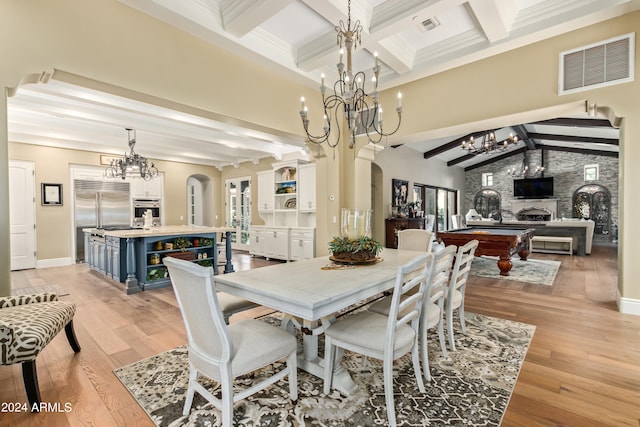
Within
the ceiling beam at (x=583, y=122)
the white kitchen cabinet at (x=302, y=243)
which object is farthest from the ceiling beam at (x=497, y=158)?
the white kitchen cabinet at (x=302, y=243)

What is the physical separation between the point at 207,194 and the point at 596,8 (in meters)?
9.69

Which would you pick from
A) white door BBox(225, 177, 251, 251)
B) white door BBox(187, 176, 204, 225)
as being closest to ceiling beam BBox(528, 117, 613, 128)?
white door BBox(225, 177, 251, 251)

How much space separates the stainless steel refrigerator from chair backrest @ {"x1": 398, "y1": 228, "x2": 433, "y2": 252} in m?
6.44

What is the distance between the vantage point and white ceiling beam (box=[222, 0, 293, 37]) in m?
2.89

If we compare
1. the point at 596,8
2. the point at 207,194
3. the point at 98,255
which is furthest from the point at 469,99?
the point at 207,194

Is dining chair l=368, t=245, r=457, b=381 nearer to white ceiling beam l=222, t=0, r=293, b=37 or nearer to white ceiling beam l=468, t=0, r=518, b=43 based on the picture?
white ceiling beam l=468, t=0, r=518, b=43

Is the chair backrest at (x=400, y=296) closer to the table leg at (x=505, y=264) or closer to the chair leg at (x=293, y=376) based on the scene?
the chair leg at (x=293, y=376)

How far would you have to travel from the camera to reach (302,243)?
22.6 ft

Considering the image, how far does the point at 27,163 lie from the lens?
6.45 metres

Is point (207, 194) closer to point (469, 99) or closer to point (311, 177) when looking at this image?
point (311, 177)

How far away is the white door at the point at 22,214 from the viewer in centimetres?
625

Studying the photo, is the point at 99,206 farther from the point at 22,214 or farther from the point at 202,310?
the point at 202,310

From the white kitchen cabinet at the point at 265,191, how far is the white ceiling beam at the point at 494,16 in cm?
556

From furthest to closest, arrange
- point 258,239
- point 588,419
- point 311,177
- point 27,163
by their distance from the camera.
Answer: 1. point 258,239
2. point 311,177
3. point 27,163
4. point 588,419
